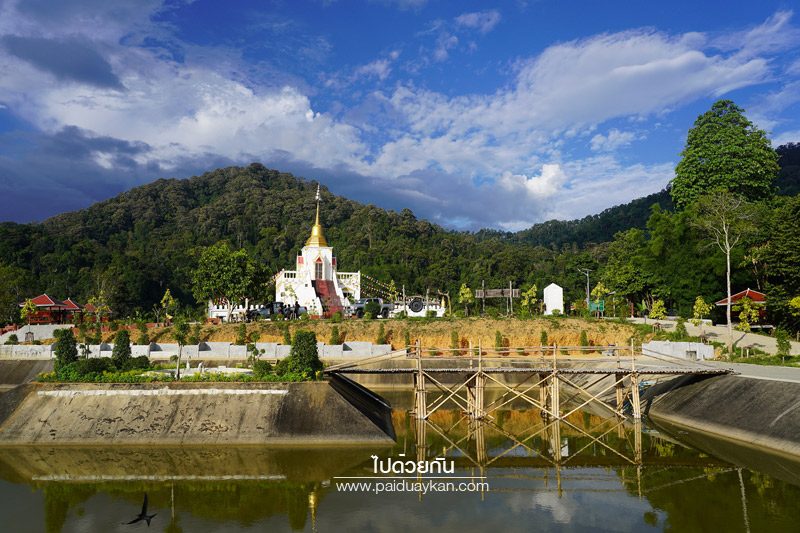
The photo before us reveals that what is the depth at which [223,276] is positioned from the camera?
200ft

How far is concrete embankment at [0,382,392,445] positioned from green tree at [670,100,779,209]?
52912 millimetres

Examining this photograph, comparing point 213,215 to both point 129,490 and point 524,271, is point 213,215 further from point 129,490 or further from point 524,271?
point 129,490

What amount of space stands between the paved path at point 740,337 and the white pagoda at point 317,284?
1607 inches

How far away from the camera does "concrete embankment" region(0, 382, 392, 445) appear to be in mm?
26203

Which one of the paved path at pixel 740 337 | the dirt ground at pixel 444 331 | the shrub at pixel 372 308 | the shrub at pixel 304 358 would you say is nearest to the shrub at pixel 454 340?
the dirt ground at pixel 444 331

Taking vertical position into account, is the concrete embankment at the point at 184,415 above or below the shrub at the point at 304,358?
below

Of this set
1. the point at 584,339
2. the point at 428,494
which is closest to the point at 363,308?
the point at 584,339

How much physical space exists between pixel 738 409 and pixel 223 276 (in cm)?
4882

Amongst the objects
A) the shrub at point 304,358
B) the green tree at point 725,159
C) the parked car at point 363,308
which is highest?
the green tree at point 725,159

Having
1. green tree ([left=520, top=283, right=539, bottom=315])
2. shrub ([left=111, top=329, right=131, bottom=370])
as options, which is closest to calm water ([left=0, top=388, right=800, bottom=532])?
shrub ([left=111, top=329, right=131, bottom=370])

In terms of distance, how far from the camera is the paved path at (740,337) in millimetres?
42375

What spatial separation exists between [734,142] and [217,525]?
2691 inches

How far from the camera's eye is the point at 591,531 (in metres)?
17.1

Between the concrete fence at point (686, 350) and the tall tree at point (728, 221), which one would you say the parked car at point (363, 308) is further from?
the concrete fence at point (686, 350)
